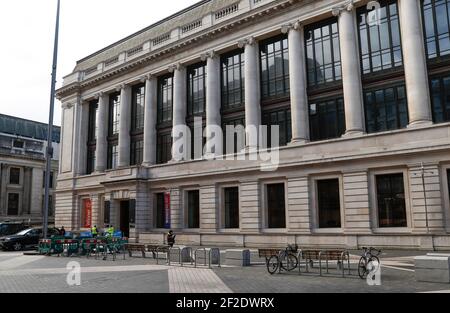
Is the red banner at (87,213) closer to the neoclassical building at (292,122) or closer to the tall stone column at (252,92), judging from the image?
the neoclassical building at (292,122)

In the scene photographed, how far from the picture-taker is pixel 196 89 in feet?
121

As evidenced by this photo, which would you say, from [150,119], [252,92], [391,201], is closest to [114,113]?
[150,119]

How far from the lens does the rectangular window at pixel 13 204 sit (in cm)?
7012

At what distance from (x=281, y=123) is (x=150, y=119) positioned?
46.7 feet

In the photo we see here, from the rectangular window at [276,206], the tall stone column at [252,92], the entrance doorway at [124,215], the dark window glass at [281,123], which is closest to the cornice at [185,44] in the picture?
the tall stone column at [252,92]

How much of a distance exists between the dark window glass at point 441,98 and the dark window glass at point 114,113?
3100cm

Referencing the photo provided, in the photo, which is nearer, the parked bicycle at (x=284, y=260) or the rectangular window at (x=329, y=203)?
the parked bicycle at (x=284, y=260)

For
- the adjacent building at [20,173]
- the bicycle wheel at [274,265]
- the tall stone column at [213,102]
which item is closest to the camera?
the bicycle wheel at [274,265]

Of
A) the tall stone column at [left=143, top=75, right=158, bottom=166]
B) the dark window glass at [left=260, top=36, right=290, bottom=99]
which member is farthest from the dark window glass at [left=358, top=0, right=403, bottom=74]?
the tall stone column at [left=143, top=75, right=158, bottom=166]

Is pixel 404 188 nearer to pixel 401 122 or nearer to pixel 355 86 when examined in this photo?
pixel 401 122

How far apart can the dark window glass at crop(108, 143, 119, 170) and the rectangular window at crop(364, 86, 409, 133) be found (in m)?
26.8

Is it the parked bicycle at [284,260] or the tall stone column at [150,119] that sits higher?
the tall stone column at [150,119]

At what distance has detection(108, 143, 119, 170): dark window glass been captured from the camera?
142 feet
